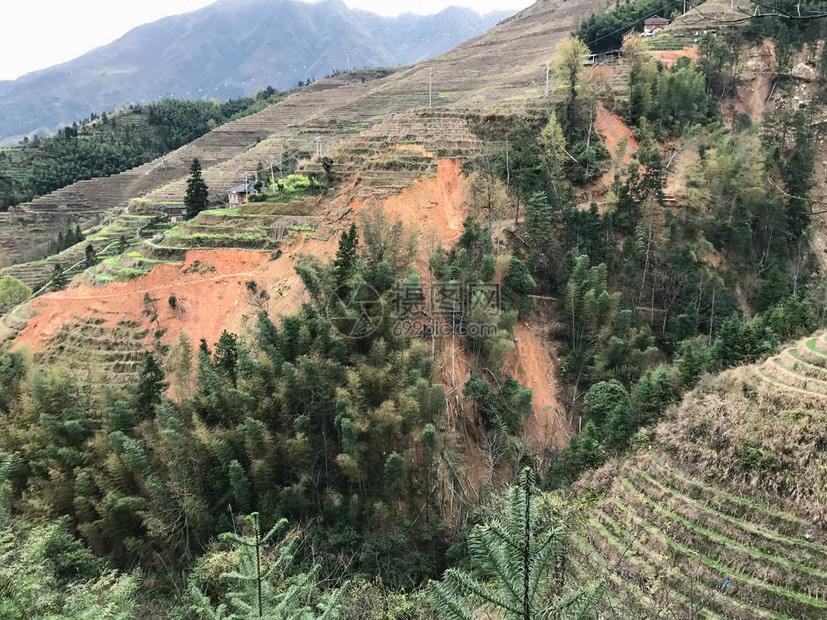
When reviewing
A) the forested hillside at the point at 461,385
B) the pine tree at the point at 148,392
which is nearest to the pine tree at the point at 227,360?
the forested hillside at the point at 461,385

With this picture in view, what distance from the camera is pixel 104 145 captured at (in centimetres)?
5312

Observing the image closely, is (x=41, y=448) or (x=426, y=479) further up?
→ (x=41, y=448)

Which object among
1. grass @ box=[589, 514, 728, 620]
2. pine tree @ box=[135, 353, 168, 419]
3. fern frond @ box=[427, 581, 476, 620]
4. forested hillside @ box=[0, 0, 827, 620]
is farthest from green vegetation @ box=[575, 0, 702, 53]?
fern frond @ box=[427, 581, 476, 620]

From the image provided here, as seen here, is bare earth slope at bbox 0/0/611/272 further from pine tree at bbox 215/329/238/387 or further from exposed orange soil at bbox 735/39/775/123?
pine tree at bbox 215/329/238/387

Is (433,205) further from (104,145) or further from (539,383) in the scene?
(104,145)

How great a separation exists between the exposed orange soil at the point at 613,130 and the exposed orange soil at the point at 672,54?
7319 mm

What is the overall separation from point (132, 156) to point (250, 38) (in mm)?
166161

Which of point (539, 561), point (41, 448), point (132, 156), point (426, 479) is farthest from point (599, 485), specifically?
point (132, 156)

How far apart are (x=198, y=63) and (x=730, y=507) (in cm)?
20856

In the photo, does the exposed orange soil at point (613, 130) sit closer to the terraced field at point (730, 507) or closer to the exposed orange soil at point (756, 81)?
the exposed orange soil at point (756, 81)

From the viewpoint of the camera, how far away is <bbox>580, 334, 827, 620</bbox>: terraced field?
858 centimetres

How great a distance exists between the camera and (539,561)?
2.94 metres

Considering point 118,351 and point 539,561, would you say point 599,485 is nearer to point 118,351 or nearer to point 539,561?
point 539,561

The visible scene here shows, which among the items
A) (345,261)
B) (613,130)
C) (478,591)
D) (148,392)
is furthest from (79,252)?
(478,591)
